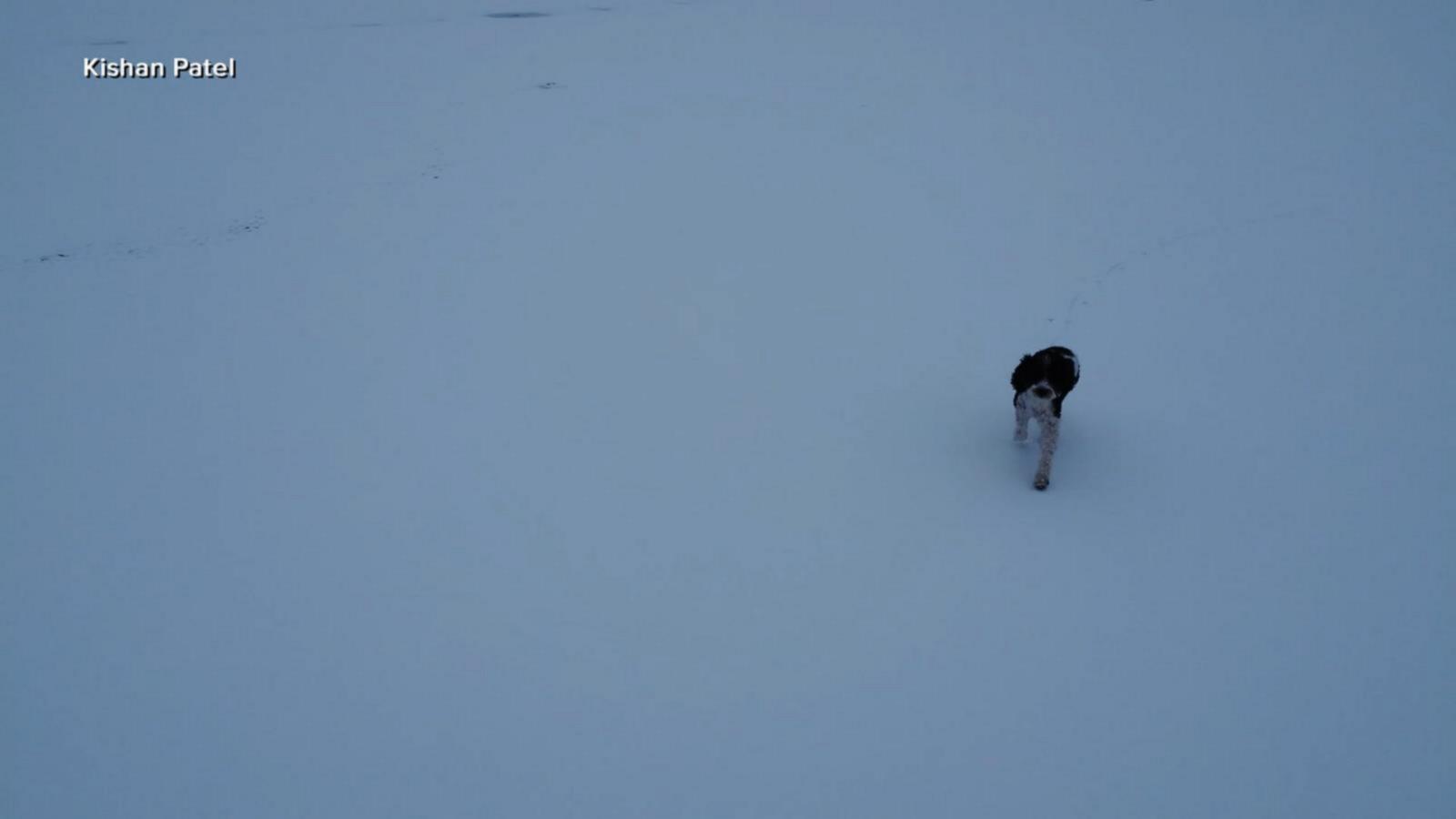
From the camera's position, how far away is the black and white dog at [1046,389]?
4.45 m

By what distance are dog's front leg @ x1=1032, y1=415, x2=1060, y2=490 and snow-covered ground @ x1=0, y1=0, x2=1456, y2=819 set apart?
0.11 metres

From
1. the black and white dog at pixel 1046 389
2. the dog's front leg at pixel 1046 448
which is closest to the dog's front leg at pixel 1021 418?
the black and white dog at pixel 1046 389

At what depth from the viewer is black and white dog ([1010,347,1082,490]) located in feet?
14.6

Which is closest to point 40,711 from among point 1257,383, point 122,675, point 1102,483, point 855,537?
point 122,675

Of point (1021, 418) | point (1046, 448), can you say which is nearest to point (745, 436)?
point (1021, 418)

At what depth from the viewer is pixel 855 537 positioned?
182 inches

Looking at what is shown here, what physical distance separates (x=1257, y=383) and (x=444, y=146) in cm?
720

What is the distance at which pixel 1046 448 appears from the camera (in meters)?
4.66

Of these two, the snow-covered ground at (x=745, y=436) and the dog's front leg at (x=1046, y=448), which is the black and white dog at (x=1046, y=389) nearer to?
the dog's front leg at (x=1046, y=448)

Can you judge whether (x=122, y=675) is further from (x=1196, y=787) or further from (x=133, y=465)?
(x=1196, y=787)

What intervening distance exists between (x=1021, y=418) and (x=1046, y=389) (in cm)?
45

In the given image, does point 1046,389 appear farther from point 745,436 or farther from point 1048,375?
point 745,436

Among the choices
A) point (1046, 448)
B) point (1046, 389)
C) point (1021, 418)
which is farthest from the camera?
point (1021, 418)

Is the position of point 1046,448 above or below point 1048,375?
below
